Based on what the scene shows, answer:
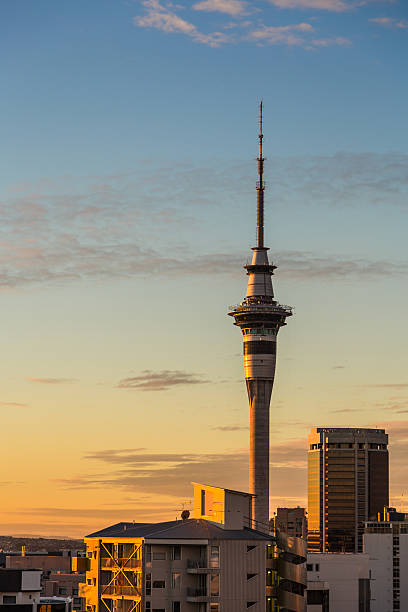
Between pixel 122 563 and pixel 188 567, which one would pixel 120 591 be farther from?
pixel 188 567

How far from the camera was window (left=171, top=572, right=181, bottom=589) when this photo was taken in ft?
560

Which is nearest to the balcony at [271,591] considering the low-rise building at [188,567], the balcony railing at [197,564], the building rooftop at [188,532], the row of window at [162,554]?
the low-rise building at [188,567]

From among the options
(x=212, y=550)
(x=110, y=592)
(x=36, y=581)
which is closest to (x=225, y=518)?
(x=212, y=550)

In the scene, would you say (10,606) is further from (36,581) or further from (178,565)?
(178,565)

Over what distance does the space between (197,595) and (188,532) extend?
8.86 metres

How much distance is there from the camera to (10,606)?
594 feet

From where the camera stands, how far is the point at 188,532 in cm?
17338

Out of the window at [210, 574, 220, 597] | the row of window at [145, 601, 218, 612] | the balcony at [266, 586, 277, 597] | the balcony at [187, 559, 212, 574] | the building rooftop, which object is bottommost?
the row of window at [145, 601, 218, 612]

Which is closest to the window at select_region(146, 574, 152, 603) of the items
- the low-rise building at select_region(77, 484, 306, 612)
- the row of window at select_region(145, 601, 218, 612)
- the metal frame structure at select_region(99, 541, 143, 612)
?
the low-rise building at select_region(77, 484, 306, 612)

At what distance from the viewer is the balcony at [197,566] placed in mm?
169500

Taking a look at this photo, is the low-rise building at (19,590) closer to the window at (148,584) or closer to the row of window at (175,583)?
the window at (148,584)

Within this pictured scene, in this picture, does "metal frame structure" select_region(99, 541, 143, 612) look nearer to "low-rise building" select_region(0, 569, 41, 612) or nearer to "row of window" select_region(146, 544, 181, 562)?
"row of window" select_region(146, 544, 181, 562)

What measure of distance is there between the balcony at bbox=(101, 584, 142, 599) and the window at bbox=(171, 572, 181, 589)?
4878mm

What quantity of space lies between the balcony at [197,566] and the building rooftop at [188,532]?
3.28m
